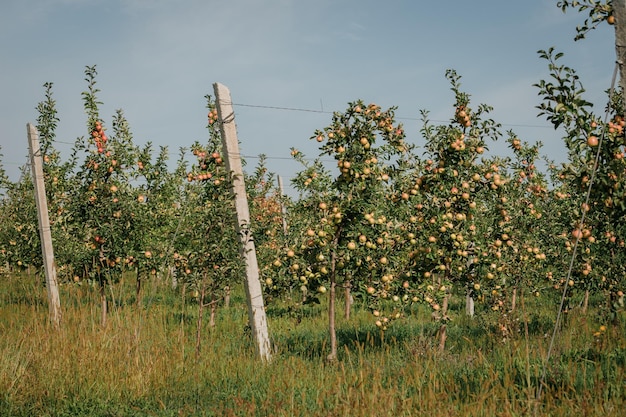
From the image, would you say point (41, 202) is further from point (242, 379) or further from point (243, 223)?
point (242, 379)

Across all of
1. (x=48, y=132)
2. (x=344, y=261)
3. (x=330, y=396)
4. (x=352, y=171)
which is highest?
(x=48, y=132)

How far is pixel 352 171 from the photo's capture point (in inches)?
273

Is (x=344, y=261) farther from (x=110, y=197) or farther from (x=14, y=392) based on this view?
(x=110, y=197)

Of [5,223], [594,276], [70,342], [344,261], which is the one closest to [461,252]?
[344,261]

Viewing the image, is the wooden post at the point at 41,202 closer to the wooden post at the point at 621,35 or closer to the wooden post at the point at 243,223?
the wooden post at the point at 243,223

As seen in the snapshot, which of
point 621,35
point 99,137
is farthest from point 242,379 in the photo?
point 99,137

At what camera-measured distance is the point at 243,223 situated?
7.17 m

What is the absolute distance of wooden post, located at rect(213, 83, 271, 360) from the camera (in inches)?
280

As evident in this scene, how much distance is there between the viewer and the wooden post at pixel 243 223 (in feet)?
23.3

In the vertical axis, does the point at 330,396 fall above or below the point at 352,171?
below

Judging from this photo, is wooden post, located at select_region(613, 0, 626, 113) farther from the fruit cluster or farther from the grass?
the fruit cluster

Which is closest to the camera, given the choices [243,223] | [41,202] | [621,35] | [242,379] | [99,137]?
[621,35]

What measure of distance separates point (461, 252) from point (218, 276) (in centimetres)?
318

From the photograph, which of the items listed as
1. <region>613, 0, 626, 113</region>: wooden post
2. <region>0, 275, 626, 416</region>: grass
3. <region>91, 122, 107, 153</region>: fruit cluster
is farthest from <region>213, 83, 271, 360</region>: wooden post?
<region>613, 0, 626, 113</region>: wooden post
